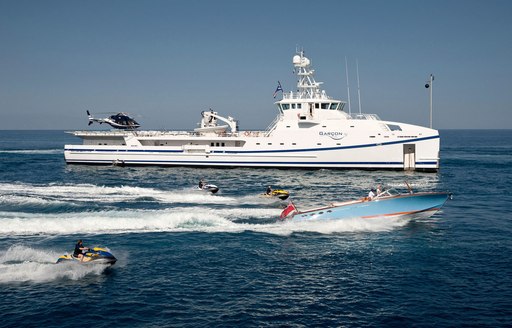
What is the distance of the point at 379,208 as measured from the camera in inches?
1137

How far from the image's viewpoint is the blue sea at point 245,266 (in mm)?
16125

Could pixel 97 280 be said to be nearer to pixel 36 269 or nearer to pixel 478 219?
pixel 36 269

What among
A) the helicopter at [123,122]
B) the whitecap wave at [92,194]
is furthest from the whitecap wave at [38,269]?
the helicopter at [123,122]

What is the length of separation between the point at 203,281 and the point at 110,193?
87.7 feet

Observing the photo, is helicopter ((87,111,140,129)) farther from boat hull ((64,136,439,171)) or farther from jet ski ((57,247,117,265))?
jet ski ((57,247,117,265))

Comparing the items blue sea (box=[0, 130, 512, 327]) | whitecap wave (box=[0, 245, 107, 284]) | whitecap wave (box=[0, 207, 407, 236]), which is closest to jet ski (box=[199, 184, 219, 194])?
blue sea (box=[0, 130, 512, 327])

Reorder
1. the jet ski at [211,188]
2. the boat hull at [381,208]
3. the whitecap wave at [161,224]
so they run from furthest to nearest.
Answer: the jet ski at [211,188] < the boat hull at [381,208] < the whitecap wave at [161,224]

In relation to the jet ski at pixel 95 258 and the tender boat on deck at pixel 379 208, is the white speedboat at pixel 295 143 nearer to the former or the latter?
the tender boat on deck at pixel 379 208

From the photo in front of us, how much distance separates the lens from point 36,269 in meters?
20.4

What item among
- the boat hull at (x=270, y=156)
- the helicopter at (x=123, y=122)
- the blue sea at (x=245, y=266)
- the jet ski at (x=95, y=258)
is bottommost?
the blue sea at (x=245, y=266)

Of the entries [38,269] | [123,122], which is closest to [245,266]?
[38,269]

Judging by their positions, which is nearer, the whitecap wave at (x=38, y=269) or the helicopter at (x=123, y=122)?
the whitecap wave at (x=38, y=269)

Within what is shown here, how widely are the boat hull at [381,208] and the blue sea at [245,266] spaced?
0.59 meters

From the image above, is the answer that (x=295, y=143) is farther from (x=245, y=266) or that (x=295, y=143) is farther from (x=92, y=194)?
(x=245, y=266)
